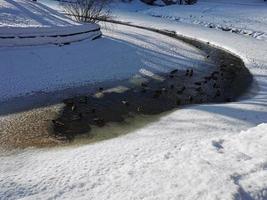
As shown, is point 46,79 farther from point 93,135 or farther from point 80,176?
point 80,176

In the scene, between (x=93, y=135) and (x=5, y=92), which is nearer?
(x=93, y=135)

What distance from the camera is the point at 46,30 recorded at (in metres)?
19.2

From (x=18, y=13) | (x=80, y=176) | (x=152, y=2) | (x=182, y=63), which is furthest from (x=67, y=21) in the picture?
(x=152, y=2)

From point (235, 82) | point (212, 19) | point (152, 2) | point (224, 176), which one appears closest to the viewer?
point (224, 176)

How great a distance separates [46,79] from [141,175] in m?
8.50

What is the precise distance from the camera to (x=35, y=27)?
1889cm

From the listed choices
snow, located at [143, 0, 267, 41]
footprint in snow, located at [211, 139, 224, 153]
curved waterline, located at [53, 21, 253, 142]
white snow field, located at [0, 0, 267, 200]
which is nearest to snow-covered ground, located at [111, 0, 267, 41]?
snow, located at [143, 0, 267, 41]

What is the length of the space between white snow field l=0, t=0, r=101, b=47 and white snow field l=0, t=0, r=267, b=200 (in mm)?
7898

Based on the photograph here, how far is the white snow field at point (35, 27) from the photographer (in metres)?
18.2

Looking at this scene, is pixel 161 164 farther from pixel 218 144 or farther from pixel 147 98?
pixel 147 98

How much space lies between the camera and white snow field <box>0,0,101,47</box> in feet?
59.7

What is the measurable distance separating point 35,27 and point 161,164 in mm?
11657

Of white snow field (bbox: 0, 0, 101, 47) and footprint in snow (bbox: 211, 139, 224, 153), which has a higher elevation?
white snow field (bbox: 0, 0, 101, 47)

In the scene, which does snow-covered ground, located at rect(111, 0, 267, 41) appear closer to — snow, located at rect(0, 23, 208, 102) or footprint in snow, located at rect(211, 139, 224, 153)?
snow, located at rect(0, 23, 208, 102)
